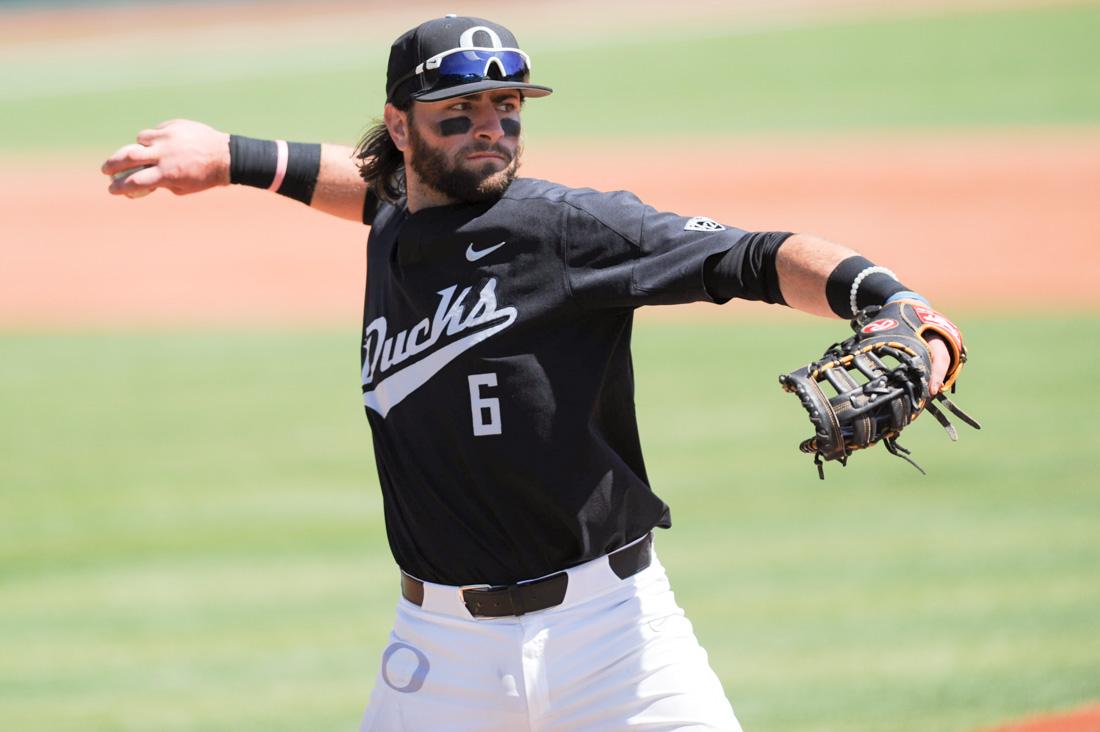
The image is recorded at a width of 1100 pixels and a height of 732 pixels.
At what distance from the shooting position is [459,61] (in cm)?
365

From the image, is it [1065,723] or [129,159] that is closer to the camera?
[129,159]

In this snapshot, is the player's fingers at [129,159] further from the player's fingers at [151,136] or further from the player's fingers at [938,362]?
the player's fingers at [938,362]

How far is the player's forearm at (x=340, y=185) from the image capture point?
4570 millimetres

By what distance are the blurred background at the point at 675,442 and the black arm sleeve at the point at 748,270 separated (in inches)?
129

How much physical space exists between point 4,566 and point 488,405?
6.28 m

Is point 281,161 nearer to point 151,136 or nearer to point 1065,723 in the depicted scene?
point 151,136

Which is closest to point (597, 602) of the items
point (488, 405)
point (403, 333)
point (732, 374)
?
point (488, 405)

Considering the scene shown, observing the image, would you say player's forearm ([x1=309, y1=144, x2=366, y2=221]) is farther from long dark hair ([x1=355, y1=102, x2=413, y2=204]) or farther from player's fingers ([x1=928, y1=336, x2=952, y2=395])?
player's fingers ([x1=928, y1=336, x2=952, y2=395])

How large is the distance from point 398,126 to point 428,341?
0.62 metres

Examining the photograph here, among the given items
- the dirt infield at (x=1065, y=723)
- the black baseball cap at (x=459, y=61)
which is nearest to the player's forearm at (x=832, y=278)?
the black baseball cap at (x=459, y=61)

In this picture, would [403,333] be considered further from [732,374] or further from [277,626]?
[732,374]

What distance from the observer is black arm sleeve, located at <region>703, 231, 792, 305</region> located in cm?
334

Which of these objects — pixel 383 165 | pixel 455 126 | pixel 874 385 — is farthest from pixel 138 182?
pixel 874 385

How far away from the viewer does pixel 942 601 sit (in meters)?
7.81
